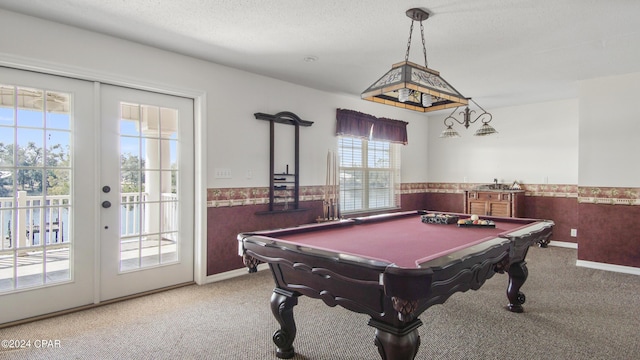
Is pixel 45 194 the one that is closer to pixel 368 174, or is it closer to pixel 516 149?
pixel 368 174

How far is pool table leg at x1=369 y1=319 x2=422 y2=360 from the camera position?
1.62 m

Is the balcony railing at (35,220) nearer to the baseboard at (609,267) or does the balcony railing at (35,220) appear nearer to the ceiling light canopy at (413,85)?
the ceiling light canopy at (413,85)

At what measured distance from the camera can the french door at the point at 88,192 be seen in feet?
9.09

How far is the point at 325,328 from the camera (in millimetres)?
2688

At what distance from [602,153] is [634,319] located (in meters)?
2.34

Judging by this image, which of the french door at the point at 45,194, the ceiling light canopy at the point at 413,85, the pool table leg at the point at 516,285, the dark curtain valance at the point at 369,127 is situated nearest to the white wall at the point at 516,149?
the dark curtain valance at the point at 369,127

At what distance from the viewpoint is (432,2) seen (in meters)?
2.48

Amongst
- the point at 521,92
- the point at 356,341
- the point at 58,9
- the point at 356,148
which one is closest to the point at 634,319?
the point at 356,341

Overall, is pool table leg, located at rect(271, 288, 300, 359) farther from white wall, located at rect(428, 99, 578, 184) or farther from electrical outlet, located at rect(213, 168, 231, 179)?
white wall, located at rect(428, 99, 578, 184)

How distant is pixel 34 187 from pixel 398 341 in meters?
3.01

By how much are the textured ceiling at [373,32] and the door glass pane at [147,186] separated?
→ 0.73 meters

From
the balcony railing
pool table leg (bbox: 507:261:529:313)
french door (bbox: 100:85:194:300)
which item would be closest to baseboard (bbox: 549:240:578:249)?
pool table leg (bbox: 507:261:529:313)

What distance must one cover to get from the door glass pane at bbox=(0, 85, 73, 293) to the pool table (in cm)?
183

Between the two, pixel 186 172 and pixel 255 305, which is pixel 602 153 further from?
pixel 186 172
